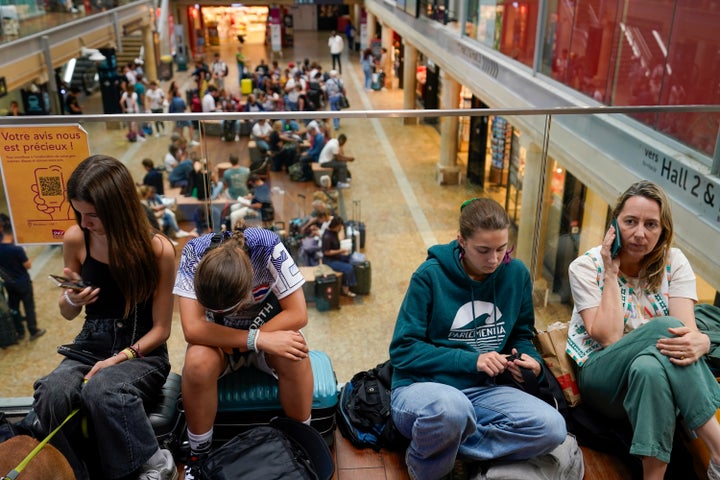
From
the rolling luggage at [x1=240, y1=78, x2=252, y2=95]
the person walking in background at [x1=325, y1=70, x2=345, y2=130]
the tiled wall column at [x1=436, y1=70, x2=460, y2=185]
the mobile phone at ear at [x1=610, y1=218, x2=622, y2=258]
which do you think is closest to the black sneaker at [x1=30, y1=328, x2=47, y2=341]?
the tiled wall column at [x1=436, y1=70, x2=460, y2=185]

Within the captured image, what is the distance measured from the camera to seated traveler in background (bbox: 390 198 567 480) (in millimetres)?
2588

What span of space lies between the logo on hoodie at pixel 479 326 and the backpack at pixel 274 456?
75 cm

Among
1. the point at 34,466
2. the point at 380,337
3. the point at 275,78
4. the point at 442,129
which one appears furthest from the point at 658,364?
the point at 275,78

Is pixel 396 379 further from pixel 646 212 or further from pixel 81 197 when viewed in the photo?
pixel 81 197

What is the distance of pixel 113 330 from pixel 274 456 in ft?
3.03

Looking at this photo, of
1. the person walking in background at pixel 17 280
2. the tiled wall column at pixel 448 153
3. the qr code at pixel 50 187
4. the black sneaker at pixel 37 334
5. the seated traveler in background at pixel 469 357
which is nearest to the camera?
the seated traveler in background at pixel 469 357

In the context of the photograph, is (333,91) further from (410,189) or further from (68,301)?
(68,301)

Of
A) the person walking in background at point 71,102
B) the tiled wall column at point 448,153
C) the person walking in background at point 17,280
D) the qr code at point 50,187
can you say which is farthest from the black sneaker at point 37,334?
the person walking in background at point 71,102

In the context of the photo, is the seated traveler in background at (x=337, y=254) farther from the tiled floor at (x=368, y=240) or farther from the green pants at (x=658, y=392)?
the green pants at (x=658, y=392)

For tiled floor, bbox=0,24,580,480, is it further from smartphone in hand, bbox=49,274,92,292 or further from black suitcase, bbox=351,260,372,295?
smartphone in hand, bbox=49,274,92,292

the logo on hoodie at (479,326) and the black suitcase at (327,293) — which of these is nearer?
the logo on hoodie at (479,326)

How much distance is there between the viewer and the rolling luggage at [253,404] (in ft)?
9.52

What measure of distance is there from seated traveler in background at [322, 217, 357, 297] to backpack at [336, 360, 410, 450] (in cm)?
285

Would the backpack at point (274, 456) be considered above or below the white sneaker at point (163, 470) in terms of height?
above
